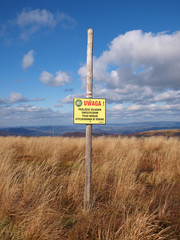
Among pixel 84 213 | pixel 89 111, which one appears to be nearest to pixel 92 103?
pixel 89 111

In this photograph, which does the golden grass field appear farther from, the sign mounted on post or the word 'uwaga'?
the word 'uwaga'

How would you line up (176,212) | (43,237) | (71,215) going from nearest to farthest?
1. (43,237)
2. (71,215)
3. (176,212)

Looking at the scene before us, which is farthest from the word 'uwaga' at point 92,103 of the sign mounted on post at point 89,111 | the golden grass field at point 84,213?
the golden grass field at point 84,213

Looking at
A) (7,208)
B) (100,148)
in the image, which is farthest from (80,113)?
(100,148)

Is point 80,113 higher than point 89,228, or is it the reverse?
point 80,113

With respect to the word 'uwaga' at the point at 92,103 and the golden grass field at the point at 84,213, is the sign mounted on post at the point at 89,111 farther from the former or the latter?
the golden grass field at the point at 84,213

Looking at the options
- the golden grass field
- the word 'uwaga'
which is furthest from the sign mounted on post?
the golden grass field

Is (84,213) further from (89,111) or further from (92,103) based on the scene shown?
(92,103)

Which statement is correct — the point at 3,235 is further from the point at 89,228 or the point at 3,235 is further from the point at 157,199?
the point at 157,199

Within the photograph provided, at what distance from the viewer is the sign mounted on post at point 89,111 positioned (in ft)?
10.8

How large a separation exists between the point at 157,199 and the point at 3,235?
3.09m

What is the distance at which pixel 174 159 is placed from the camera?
7.07 meters

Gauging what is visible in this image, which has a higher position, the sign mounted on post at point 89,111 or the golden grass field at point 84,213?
the sign mounted on post at point 89,111

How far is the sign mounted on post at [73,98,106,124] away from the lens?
3.30 m
